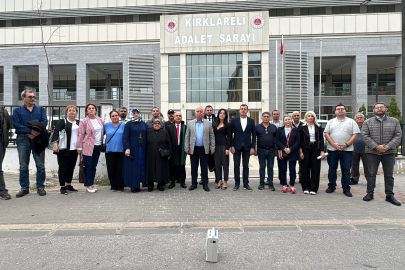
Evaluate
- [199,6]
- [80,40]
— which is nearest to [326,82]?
[199,6]

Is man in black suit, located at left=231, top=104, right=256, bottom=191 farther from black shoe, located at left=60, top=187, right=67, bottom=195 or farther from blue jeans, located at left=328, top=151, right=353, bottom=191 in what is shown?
black shoe, located at left=60, top=187, right=67, bottom=195

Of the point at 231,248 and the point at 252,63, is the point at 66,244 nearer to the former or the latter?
the point at 231,248

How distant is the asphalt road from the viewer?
330 cm

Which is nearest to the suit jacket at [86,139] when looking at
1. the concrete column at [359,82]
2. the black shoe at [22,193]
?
the black shoe at [22,193]

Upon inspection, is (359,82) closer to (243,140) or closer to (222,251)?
(243,140)

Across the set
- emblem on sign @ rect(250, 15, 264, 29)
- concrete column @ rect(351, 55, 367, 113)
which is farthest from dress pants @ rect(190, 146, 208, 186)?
concrete column @ rect(351, 55, 367, 113)

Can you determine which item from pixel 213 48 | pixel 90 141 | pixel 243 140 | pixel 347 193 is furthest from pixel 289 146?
pixel 213 48

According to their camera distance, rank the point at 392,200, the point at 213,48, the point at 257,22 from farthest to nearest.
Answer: the point at 213,48
the point at 257,22
the point at 392,200

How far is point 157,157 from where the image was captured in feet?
23.2

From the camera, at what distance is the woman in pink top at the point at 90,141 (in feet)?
22.5

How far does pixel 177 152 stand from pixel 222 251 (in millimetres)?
4101

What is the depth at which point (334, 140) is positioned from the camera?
7.05 m

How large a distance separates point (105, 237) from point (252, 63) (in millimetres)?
26581

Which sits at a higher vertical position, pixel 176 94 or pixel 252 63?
pixel 252 63
